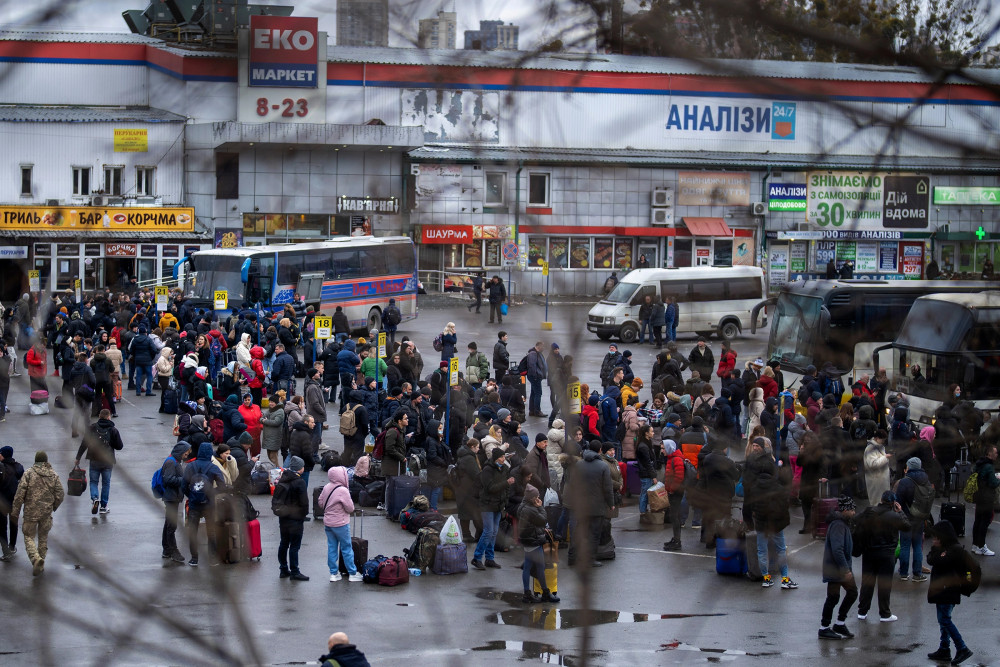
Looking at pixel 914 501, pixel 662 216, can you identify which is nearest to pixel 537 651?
pixel 914 501

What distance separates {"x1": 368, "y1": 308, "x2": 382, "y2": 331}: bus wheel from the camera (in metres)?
33.0

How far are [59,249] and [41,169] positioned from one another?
34.3 meters

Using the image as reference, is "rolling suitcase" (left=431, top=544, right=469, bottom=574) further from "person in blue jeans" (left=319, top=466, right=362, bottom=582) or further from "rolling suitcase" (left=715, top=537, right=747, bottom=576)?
"rolling suitcase" (left=715, top=537, right=747, bottom=576)

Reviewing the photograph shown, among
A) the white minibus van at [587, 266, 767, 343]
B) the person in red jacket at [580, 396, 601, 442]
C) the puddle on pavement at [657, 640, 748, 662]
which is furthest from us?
the white minibus van at [587, 266, 767, 343]

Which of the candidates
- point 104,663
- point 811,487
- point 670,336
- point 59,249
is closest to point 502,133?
point 104,663

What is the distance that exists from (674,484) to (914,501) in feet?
9.00

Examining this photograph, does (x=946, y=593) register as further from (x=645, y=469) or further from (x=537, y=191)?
(x=537, y=191)

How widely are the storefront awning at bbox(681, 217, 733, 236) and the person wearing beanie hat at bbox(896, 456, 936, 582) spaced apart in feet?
100

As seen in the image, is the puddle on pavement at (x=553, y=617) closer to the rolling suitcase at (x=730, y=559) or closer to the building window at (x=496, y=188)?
the rolling suitcase at (x=730, y=559)

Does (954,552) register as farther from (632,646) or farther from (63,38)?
(63,38)

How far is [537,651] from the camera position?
1016cm

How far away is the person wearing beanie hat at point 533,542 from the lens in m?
11.7

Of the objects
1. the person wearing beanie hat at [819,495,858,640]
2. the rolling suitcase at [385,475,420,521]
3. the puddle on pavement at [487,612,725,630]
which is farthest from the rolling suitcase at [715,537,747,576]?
the rolling suitcase at [385,475,420,521]

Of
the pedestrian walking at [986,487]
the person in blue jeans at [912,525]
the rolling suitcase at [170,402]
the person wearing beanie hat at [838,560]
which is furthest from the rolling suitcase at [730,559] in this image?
the rolling suitcase at [170,402]
